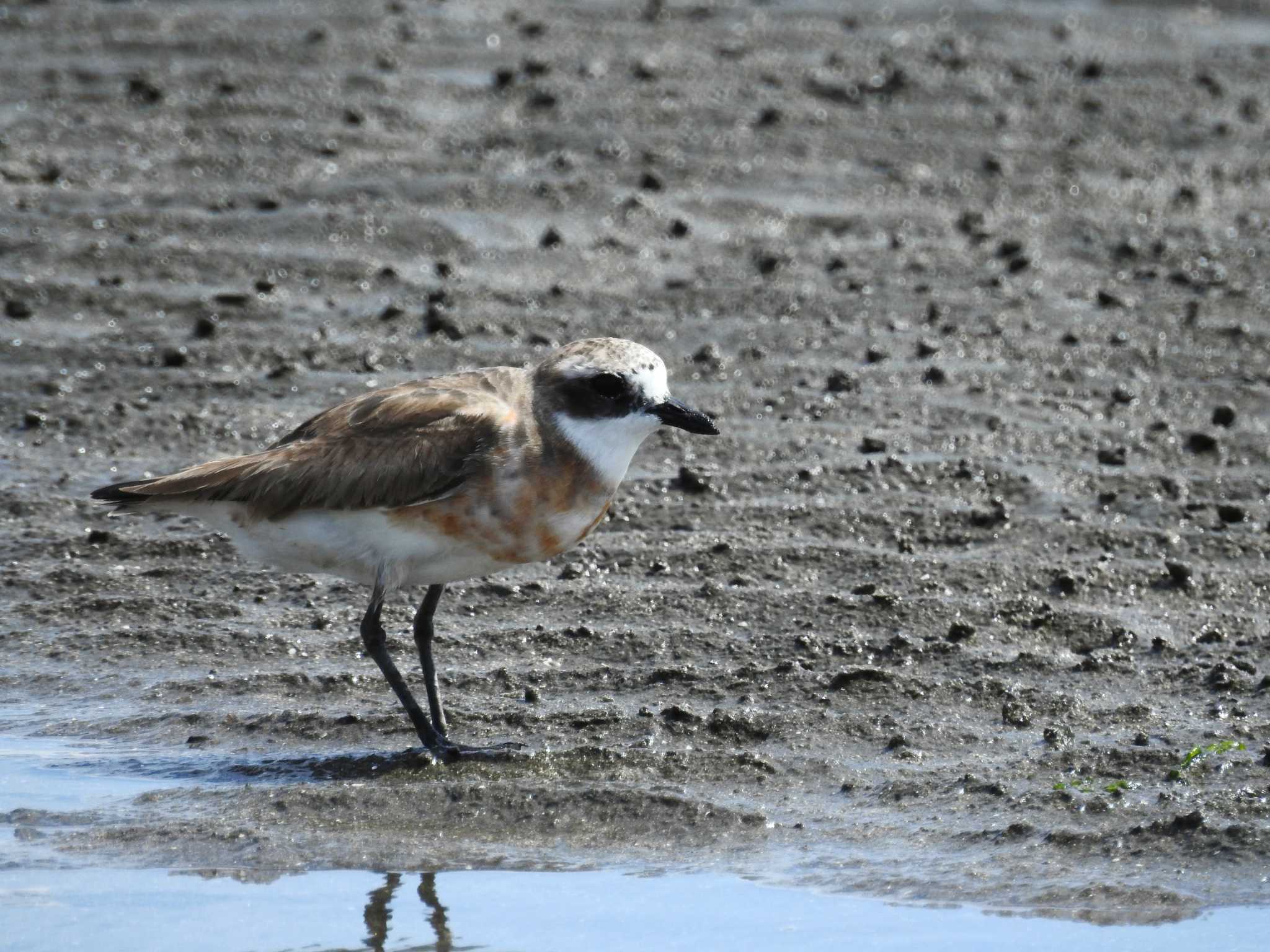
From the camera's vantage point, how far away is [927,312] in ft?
36.9

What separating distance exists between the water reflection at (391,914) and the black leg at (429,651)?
2.96 feet

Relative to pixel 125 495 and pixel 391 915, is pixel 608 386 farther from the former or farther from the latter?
pixel 391 915

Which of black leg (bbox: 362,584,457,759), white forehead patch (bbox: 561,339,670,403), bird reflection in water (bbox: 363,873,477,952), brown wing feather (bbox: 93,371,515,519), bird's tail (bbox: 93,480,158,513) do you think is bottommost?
bird reflection in water (bbox: 363,873,477,952)

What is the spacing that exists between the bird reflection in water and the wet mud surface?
17cm

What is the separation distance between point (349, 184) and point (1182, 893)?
8.06 metres

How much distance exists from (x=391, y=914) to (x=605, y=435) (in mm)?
1861

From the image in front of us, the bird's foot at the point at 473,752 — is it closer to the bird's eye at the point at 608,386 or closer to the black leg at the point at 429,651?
the black leg at the point at 429,651

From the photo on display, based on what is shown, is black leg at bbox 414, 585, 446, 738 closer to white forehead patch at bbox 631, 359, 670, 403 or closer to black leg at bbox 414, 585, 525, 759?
black leg at bbox 414, 585, 525, 759

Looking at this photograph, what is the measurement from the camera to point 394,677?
22.8 feet

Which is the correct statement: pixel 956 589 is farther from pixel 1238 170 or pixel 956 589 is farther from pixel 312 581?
pixel 1238 170

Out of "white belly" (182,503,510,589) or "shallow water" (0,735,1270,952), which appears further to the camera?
"white belly" (182,503,510,589)

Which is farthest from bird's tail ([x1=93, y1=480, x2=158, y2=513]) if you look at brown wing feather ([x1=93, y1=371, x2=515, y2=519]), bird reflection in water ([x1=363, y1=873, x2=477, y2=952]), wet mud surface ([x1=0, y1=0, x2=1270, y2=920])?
bird reflection in water ([x1=363, y1=873, x2=477, y2=952])

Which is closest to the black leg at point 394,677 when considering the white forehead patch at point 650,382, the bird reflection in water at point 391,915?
the bird reflection in water at point 391,915

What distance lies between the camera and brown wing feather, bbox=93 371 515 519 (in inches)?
269
